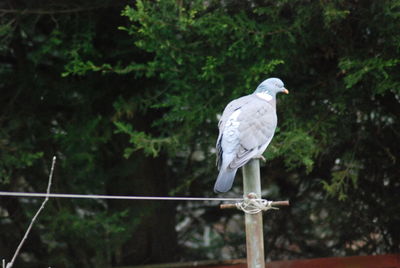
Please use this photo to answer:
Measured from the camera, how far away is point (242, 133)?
3248 mm

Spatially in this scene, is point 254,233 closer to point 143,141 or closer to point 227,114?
point 227,114

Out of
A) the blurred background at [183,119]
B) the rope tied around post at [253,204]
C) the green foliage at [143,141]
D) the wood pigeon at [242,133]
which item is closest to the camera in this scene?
the rope tied around post at [253,204]

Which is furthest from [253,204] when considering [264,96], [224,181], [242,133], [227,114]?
[264,96]

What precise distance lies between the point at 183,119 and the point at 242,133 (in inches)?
65.9

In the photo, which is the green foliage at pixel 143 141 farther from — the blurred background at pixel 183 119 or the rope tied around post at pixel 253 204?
the rope tied around post at pixel 253 204

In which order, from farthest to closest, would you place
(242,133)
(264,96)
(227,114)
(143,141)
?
→ (143,141) → (264,96) → (227,114) → (242,133)

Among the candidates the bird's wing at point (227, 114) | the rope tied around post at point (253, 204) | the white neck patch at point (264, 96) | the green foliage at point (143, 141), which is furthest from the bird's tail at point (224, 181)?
the green foliage at point (143, 141)

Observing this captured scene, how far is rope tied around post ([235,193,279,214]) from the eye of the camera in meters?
2.53

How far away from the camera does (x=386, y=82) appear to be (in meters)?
4.34

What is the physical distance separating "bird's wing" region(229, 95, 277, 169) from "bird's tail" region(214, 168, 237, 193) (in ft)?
0.12

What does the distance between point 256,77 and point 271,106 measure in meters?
0.85

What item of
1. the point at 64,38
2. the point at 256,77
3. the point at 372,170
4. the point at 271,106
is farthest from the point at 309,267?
the point at 64,38

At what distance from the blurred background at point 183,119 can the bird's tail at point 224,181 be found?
1451mm

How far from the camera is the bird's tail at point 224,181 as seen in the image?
9.47 feet
